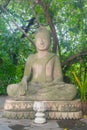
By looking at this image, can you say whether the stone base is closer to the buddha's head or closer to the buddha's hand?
the buddha's hand

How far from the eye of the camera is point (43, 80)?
5434mm

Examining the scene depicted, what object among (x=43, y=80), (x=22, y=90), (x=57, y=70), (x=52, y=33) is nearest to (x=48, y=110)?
(x=22, y=90)

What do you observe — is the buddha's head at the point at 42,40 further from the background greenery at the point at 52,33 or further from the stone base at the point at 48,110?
the stone base at the point at 48,110

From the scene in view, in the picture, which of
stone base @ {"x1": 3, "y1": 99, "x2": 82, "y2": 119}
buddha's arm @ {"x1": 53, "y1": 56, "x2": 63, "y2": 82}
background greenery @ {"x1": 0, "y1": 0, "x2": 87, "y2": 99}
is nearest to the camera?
stone base @ {"x1": 3, "y1": 99, "x2": 82, "y2": 119}

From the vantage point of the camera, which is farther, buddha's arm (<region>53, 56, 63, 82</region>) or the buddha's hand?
buddha's arm (<region>53, 56, 63, 82</region>)

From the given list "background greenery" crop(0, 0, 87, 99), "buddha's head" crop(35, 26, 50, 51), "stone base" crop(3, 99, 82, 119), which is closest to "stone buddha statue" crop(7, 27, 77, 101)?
"buddha's head" crop(35, 26, 50, 51)

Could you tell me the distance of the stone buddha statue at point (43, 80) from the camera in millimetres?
4965

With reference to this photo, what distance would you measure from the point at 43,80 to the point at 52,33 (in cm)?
164

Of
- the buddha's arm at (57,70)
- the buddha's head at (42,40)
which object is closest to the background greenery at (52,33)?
the buddha's head at (42,40)

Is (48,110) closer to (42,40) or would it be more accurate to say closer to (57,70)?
(57,70)

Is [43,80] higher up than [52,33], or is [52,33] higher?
[52,33]

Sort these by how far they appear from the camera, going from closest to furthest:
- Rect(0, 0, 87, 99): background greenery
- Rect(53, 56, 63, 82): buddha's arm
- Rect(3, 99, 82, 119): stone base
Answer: Rect(3, 99, 82, 119): stone base
Rect(53, 56, 63, 82): buddha's arm
Rect(0, 0, 87, 99): background greenery

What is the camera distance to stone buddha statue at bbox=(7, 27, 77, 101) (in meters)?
4.96

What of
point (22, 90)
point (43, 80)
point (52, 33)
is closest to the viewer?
point (22, 90)
